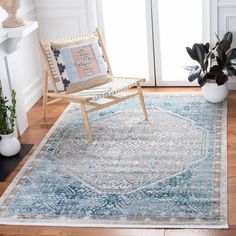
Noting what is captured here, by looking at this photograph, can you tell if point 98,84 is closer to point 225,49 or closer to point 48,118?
point 48,118

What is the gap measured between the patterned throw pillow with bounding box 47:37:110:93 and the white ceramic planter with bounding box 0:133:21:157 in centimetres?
63

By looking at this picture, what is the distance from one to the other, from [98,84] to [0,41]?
0.94 m

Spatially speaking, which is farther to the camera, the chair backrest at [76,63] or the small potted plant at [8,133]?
the chair backrest at [76,63]

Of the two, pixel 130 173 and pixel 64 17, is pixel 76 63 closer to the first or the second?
pixel 64 17

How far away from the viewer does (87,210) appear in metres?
3.08

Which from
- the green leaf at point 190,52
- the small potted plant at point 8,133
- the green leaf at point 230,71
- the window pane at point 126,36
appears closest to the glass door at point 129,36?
the window pane at point 126,36

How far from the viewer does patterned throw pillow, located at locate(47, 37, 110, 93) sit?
13.8ft

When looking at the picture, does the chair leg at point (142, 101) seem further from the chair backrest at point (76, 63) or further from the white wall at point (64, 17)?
the white wall at point (64, 17)

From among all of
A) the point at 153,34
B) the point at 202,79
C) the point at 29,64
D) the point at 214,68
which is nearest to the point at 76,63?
the point at 29,64

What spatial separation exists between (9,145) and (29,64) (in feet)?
3.99

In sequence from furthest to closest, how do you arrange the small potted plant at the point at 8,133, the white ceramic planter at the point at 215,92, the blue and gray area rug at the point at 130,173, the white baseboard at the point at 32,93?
the white baseboard at the point at 32,93 < the white ceramic planter at the point at 215,92 < the small potted plant at the point at 8,133 < the blue and gray area rug at the point at 130,173

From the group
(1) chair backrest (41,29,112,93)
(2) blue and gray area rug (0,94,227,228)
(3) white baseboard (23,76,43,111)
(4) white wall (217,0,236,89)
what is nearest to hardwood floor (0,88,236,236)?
(2) blue and gray area rug (0,94,227,228)

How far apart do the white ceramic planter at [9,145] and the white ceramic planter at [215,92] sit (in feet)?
5.48

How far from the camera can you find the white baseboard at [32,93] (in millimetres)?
4719
